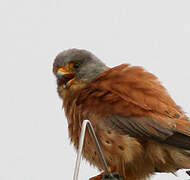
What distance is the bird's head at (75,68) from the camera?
12.4 ft

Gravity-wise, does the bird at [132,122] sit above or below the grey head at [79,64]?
below

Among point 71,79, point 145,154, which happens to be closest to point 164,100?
point 145,154

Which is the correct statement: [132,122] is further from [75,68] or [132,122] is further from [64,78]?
[75,68]

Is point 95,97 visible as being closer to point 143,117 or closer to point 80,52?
point 143,117

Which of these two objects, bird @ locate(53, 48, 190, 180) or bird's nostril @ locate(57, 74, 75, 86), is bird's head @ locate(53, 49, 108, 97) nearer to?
bird's nostril @ locate(57, 74, 75, 86)

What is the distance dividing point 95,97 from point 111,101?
0.56 ft

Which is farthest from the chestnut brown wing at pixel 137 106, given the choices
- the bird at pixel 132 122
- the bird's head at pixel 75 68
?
the bird's head at pixel 75 68

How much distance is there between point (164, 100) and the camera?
3.18 meters

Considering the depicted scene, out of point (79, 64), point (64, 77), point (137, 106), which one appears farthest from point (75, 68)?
point (137, 106)

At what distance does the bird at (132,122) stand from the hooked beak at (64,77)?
197 mm

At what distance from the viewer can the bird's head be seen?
12.4ft

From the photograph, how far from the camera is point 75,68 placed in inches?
157

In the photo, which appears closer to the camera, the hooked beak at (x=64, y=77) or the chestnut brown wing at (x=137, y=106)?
the chestnut brown wing at (x=137, y=106)

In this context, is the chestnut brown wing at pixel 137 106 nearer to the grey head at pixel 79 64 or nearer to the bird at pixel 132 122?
the bird at pixel 132 122
